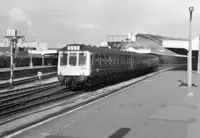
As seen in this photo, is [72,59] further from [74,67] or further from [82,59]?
[82,59]

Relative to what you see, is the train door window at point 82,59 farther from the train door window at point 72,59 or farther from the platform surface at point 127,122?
the platform surface at point 127,122

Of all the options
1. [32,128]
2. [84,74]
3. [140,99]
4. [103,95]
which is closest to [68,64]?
[84,74]

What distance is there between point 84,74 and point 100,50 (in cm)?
266

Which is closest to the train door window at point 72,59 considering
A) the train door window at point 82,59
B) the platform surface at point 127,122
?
the train door window at point 82,59

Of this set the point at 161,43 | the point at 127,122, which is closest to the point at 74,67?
the point at 127,122

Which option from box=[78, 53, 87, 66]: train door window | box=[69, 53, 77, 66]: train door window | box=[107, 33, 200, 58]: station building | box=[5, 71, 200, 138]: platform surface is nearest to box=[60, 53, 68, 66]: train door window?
box=[69, 53, 77, 66]: train door window

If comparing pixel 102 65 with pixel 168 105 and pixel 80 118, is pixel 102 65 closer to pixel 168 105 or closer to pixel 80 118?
pixel 168 105

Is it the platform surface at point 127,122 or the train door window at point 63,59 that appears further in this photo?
the train door window at point 63,59

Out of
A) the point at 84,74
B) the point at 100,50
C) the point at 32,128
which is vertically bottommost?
the point at 32,128

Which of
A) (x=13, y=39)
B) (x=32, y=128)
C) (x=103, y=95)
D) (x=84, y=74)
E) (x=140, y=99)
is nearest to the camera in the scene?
(x=32, y=128)

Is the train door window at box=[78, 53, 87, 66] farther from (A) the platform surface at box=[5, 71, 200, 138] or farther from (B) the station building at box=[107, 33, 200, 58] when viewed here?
(B) the station building at box=[107, 33, 200, 58]

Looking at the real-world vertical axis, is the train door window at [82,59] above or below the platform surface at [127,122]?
above

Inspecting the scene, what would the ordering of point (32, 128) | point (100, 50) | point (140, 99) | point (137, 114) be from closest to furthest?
point (32, 128) < point (137, 114) < point (140, 99) < point (100, 50)

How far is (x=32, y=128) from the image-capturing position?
752cm
